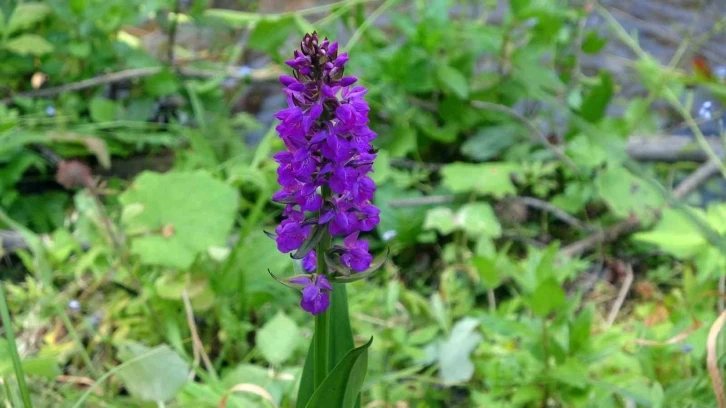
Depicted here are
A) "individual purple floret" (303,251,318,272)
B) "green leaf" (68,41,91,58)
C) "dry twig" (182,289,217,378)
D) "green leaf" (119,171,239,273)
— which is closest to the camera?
"individual purple floret" (303,251,318,272)

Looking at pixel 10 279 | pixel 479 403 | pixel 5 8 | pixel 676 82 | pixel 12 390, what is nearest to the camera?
pixel 12 390

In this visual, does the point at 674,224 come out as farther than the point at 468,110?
No

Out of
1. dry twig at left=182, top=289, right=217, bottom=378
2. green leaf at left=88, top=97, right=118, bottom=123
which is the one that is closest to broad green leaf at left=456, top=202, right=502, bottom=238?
dry twig at left=182, top=289, right=217, bottom=378

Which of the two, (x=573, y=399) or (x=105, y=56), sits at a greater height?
(x=105, y=56)

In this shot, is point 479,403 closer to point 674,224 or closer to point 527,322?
point 527,322

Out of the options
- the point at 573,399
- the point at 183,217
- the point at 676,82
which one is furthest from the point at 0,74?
the point at 676,82

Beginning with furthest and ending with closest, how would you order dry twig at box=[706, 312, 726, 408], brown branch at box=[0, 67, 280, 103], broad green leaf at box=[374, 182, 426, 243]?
brown branch at box=[0, 67, 280, 103] < broad green leaf at box=[374, 182, 426, 243] < dry twig at box=[706, 312, 726, 408]

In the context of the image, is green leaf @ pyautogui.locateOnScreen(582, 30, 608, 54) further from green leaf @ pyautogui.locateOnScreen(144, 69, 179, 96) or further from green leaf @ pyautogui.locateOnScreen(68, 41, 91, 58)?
green leaf @ pyautogui.locateOnScreen(68, 41, 91, 58)
